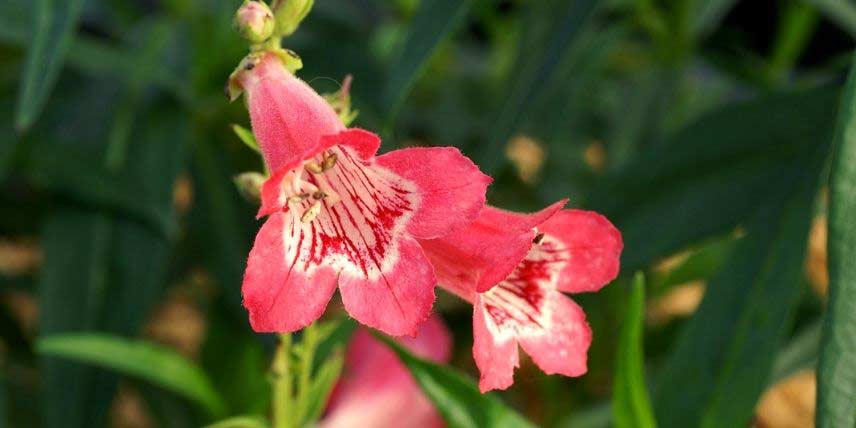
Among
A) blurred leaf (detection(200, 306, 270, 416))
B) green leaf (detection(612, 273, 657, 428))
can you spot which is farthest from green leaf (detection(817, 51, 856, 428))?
blurred leaf (detection(200, 306, 270, 416))

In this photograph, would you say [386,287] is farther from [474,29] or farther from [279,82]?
[474,29]

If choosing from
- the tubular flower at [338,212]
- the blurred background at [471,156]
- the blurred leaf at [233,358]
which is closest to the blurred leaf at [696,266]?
the blurred background at [471,156]

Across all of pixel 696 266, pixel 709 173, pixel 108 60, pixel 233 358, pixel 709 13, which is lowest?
pixel 233 358

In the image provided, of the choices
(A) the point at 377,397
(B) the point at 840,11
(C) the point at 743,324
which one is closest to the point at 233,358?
(A) the point at 377,397

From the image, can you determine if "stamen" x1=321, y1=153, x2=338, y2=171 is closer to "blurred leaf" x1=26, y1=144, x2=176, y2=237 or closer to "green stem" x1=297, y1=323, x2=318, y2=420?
"green stem" x1=297, y1=323, x2=318, y2=420

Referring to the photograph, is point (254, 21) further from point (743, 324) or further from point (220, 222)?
point (220, 222)

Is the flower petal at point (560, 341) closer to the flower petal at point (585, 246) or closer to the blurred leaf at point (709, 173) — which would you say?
the flower petal at point (585, 246)

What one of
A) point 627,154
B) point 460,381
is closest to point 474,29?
point 627,154
